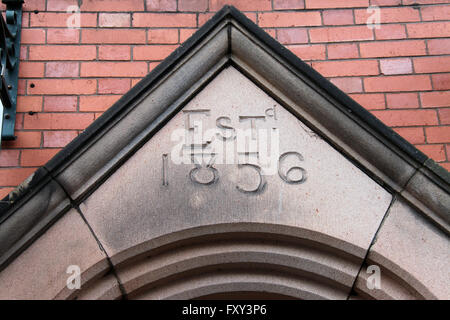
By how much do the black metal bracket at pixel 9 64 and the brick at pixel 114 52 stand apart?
0.52 meters

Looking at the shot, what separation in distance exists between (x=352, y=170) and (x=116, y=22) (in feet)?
5.98

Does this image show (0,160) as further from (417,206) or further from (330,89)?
(417,206)

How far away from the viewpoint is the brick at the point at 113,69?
138 inches

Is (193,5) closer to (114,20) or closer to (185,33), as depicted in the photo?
(185,33)

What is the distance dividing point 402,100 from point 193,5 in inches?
57.2

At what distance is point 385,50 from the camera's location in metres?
3.60

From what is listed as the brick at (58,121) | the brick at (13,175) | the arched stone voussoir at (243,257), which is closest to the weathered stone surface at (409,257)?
the arched stone voussoir at (243,257)

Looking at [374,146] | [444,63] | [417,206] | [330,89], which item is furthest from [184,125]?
[444,63]

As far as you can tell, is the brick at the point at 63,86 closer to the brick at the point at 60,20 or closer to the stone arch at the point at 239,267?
the brick at the point at 60,20

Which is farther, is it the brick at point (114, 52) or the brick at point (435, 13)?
the brick at point (435, 13)

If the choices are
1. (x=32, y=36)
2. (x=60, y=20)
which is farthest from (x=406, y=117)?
(x=32, y=36)

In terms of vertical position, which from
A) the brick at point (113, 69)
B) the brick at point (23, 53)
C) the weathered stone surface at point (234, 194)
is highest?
the brick at point (23, 53)

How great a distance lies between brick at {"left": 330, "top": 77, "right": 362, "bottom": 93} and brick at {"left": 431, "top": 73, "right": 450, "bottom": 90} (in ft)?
1.49

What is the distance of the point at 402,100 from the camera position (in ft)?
11.3
